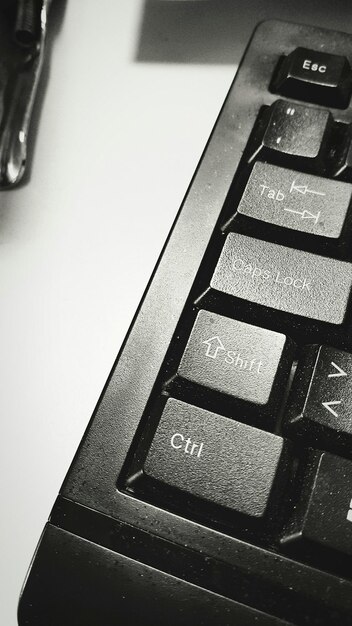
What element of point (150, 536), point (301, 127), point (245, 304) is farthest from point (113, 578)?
point (301, 127)

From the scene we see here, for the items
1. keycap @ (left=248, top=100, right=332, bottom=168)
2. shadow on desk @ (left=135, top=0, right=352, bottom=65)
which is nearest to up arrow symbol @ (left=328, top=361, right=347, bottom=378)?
keycap @ (left=248, top=100, right=332, bottom=168)

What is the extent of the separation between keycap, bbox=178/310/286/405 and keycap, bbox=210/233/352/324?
1cm

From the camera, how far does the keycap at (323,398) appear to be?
0.80 ft

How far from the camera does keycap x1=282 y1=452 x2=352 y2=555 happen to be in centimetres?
23

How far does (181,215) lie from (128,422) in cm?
11

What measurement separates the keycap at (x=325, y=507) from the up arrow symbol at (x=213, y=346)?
55 millimetres

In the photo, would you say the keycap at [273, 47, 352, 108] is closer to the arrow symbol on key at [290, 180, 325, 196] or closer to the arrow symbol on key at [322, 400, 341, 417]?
the arrow symbol on key at [290, 180, 325, 196]

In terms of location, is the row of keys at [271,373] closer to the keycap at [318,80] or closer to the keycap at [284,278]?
the keycap at [284,278]

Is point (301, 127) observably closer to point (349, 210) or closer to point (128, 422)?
point (349, 210)

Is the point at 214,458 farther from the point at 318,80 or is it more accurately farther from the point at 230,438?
the point at 318,80

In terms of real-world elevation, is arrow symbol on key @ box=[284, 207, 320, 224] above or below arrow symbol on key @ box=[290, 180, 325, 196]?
below

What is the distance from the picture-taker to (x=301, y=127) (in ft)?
1.02

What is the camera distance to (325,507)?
232 millimetres

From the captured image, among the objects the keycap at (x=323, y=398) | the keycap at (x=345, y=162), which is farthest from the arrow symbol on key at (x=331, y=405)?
the keycap at (x=345, y=162)
